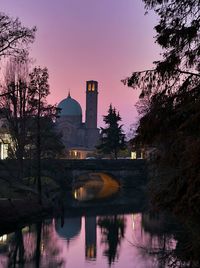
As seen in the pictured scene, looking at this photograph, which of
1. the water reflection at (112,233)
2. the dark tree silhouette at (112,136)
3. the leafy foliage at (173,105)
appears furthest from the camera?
the dark tree silhouette at (112,136)

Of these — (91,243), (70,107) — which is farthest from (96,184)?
(70,107)

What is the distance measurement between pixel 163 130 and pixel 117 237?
20.1m

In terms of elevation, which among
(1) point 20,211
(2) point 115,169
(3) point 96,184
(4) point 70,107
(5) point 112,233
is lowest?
(5) point 112,233

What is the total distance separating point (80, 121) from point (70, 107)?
6913 mm

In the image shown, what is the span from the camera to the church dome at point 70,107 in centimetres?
13700

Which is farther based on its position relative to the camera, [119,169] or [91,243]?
[119,169]

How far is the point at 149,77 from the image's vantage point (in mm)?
12484

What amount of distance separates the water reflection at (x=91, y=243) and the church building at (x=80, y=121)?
332 ft

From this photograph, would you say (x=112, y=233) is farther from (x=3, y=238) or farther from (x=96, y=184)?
(x=96, y=184)

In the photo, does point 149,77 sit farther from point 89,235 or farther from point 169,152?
point 89,235

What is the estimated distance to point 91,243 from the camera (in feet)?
95.1

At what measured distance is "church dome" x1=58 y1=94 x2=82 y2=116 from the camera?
449 ft

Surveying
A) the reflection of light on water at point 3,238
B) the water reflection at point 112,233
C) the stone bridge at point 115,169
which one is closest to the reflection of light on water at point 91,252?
the water reflection at point 112,233

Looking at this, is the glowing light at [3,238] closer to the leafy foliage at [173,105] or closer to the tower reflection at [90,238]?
the tower reflection at [90,238]
